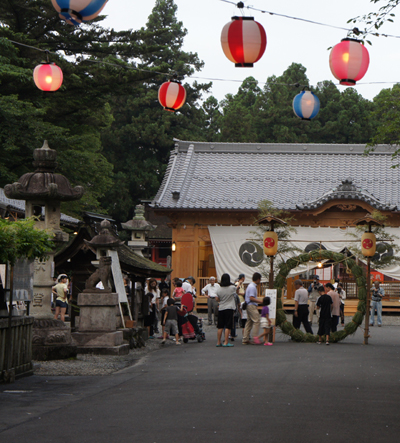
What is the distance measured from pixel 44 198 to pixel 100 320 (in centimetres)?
289

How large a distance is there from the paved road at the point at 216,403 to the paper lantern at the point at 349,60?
5127 millimetres

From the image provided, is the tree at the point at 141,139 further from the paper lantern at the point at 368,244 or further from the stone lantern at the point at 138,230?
the paper lantern at the point at 368,244

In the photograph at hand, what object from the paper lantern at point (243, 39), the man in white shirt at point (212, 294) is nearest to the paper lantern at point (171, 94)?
the paper lantern at point (243, 39)

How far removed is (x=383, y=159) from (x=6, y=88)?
18310 millimetres

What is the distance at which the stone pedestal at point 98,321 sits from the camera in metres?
13.9

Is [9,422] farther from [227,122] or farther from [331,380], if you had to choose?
[227,122]

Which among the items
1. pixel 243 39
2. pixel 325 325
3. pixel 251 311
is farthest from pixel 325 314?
pixel 243 39

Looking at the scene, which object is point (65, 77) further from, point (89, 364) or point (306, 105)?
point (89, 364)

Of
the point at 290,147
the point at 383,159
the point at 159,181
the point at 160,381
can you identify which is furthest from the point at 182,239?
the point at 160,381

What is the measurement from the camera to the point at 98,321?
14.1 metres

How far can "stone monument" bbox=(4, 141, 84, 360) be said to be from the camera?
1276cm

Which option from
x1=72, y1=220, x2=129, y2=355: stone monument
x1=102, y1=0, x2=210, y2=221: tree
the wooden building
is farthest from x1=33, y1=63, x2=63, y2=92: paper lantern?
x1=102, y1=0, x2=210, y2=221: tree

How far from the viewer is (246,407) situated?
7.60 m

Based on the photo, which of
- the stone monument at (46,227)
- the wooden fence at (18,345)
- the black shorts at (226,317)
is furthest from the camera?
the black shorts at (226,317)
